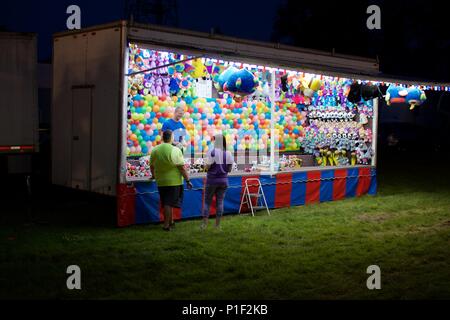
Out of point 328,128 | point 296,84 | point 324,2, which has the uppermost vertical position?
point 324,2

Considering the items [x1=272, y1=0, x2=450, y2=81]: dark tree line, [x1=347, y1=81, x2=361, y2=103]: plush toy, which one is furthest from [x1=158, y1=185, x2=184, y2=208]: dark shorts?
[x1=272, y1=0, x2=450, y2=81]: dark tree line

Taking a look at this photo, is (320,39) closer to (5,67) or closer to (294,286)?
(5,67)

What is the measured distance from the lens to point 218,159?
8938mm

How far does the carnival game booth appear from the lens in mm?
9195

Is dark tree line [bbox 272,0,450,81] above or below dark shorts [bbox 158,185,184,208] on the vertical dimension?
above

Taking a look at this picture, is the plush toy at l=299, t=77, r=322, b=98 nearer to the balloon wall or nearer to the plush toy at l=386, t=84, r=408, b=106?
the balloon wall

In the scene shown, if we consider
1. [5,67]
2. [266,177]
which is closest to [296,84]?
[266,177]

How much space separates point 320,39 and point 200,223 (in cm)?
2458

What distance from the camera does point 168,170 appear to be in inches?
348

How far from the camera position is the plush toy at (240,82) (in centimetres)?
997

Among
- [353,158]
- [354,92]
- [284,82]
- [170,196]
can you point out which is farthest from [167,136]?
[353,158]

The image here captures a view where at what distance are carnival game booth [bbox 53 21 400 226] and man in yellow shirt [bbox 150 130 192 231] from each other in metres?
0.51

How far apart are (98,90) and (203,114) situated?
2320mm

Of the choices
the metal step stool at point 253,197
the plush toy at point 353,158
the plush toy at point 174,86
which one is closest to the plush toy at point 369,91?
the plush toy at point 353,158
